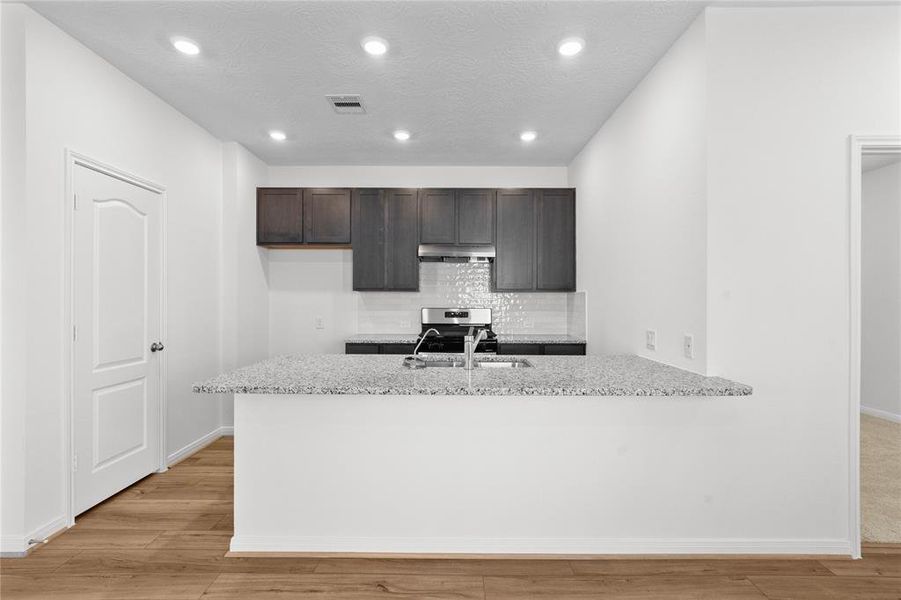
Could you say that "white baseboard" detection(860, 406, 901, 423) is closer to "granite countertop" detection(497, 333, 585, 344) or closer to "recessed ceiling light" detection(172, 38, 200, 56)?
"granite countertop" detection(497, 333, 585, 344)

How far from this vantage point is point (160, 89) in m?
3.29

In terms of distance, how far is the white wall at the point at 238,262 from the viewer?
4371 millimetres

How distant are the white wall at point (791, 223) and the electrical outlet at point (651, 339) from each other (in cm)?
55

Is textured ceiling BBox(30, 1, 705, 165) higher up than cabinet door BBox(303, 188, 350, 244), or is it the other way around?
textured ceiling BBox(30, 1, 705, 165)

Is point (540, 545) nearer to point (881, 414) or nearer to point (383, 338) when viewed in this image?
point (383, 338)

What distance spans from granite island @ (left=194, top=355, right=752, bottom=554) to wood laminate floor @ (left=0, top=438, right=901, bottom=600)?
4.2 inches

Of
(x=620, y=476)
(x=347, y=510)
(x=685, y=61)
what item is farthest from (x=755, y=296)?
(x=347, y=510)

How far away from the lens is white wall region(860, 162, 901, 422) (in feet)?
15.5

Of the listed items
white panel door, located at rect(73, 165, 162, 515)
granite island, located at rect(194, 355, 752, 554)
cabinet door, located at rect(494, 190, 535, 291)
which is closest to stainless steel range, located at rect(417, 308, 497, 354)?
cabinet door, located at rect(494, 190, 535, 291)

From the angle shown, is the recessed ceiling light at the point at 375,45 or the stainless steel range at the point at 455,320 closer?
the recessed ceiling light at the point at 375,45

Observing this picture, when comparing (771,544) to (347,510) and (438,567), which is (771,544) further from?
(347,510)

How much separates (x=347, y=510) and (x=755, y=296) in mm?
2224

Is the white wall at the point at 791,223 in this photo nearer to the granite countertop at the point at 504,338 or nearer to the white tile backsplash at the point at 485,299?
the granite countertop at the point at 504,338

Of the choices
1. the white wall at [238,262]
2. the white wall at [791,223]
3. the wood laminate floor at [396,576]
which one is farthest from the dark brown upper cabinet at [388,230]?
the white wall at [791,223]
